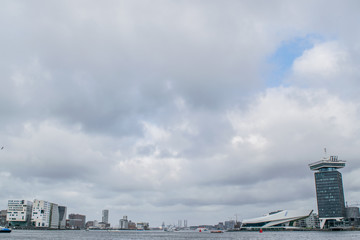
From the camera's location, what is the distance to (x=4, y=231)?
187 m
